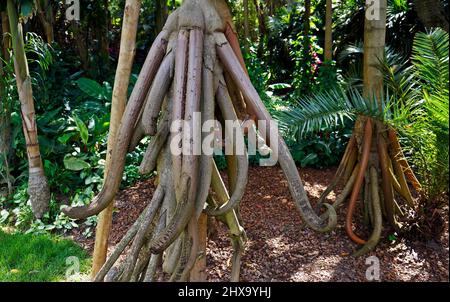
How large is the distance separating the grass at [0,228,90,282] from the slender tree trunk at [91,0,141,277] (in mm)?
633

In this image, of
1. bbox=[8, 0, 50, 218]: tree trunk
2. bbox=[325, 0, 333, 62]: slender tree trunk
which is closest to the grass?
bbox=[8, 0, 50, 218]: tree trunk

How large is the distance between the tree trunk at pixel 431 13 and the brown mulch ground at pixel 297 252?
1.62 m

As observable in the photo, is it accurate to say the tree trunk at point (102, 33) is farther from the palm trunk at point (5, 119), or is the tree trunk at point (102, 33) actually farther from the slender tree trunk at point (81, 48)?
the palm trunk at point (5, 119)

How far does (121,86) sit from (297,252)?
192 centimetres

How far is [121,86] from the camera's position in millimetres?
2936

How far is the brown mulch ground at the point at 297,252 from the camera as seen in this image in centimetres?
340

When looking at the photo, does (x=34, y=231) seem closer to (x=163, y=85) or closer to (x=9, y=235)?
(x=9, y=235)

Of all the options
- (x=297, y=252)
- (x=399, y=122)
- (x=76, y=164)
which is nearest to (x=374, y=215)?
(x=297, y=252)

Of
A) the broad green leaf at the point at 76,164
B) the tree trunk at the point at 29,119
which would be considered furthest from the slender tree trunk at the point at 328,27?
the tree trunk at the point at 29,119

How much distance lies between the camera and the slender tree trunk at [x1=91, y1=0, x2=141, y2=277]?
2.85 meters

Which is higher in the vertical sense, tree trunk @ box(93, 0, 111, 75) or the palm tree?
tree trunk @ box(93, 0, 111, 75)

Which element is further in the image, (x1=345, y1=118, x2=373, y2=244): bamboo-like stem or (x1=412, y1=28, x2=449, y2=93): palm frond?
(x1=345, y1=118, x2=373, y2=244): bamboo-like stem

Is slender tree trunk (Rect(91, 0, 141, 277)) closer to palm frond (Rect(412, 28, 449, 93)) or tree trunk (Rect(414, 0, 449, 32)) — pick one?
palm frond (Rect(412, 28, 449, 93))

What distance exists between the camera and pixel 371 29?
3.58 m
